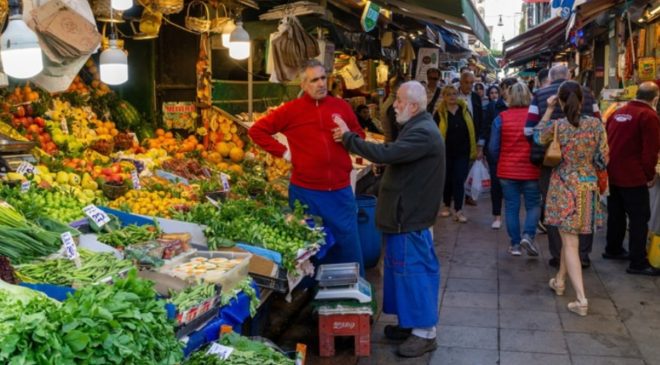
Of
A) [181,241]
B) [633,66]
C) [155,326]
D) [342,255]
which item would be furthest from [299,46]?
[633,66]

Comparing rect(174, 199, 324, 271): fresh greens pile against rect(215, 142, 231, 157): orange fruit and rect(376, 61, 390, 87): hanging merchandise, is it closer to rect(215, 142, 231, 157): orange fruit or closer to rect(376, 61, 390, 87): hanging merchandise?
rect(215, 142, 231, 157): orange fruit

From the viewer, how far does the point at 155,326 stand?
8.98ft

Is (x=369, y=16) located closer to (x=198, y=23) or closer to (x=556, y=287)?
(x=198, y=23)

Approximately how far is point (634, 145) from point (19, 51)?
224 inches

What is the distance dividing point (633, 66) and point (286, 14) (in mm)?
6887

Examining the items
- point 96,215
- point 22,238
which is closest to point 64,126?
point 96,215

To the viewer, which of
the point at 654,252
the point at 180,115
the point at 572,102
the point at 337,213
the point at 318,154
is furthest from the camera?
the point at 180,115

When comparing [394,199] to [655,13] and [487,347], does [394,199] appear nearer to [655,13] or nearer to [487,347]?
[487,347]

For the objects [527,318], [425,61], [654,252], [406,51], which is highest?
[406,51]

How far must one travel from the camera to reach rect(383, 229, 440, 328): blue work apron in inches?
195

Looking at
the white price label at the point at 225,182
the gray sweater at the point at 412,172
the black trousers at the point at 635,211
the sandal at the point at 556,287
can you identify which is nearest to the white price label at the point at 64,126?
the white price label at the point at 225,182

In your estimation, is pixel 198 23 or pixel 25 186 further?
pixel 198 23

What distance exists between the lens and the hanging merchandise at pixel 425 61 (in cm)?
1455

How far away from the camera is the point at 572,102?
5754 mm
